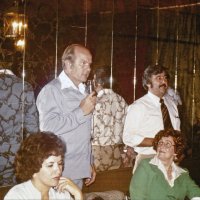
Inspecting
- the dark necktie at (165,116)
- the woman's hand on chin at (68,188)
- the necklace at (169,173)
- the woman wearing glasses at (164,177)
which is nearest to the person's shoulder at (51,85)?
the woman's hand on chin at (68,188)

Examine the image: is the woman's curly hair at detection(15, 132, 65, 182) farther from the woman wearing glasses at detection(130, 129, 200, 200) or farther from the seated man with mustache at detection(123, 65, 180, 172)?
the seated man with mustache at detection(123, 65, 180, 172)

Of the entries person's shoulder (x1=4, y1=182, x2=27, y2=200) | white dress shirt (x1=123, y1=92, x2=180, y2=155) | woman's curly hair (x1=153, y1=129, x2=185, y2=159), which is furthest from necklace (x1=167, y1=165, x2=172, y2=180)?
person's shoulder (x1=4, y1=182, x2=27, y2=200)

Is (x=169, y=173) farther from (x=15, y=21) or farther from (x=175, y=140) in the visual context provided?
(x=15, y=21)

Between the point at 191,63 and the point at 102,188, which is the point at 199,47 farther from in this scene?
the point at 102,188

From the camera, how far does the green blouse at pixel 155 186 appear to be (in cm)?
293

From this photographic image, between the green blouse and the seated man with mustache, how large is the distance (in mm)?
822

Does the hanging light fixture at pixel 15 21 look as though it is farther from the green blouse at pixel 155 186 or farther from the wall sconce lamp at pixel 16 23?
the green blouse at pixel 155 186

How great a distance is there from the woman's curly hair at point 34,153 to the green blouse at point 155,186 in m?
0.78

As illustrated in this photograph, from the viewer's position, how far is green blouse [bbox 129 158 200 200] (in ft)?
9.60

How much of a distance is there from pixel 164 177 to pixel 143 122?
0.99 m

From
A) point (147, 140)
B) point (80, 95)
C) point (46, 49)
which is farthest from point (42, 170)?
point (46, 49)

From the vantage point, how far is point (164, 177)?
304 cm

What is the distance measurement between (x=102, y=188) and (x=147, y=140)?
1.59 metres

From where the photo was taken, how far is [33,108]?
3.59 m
